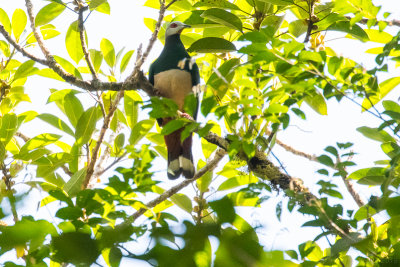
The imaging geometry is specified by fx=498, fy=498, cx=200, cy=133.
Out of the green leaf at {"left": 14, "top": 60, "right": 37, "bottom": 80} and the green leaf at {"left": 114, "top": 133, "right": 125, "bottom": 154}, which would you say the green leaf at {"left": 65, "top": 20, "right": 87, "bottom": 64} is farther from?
the green leaf at {"left": 114, "top": 133, "right": 125, "bottom": 154}

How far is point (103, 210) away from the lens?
1331mm

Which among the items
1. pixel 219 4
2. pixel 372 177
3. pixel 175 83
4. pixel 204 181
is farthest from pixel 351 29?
pixel 175 83

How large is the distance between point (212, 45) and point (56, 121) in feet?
3.66

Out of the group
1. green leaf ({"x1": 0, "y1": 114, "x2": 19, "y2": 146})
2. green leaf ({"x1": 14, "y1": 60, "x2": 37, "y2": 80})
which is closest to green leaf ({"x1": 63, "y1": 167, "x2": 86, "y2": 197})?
green leaf ({"x1": 0, "y1": 114, "x2": 19, "y2": 146})

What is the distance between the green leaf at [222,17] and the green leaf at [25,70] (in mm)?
1321

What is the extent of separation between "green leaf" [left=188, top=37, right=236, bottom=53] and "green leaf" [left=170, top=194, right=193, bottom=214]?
2.74 ft

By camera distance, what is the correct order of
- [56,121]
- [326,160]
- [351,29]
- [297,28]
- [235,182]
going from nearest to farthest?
[326,160]
[351,29]
[235,182]
[297,28]
[56,121]

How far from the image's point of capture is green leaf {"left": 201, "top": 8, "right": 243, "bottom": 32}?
2.62 meters

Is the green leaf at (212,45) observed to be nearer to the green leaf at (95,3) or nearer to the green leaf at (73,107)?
the green leaf at (95,3)

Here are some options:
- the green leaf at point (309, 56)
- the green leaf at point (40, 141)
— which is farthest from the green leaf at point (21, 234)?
the green leaf at point (40, 141)

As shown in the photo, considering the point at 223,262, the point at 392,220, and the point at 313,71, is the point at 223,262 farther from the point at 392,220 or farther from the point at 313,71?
the point at 313,71

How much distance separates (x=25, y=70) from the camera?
3309 millimetres

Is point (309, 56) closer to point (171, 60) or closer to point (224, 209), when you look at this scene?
point (224, 209)

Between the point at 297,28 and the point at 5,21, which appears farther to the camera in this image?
the point at 5,21
